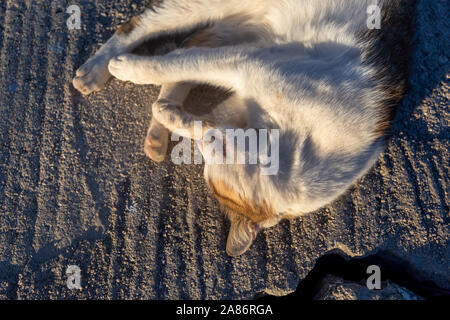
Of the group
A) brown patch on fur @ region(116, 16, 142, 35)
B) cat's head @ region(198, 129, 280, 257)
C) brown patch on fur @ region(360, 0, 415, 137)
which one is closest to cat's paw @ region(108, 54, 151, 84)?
brown patch on fur @ region(116, 16, 142, 35)

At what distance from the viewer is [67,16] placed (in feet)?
8.21

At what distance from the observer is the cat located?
1901mm

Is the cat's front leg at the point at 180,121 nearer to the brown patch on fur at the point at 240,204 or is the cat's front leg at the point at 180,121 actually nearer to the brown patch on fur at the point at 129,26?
the brown patch on fur at the point at 240,204

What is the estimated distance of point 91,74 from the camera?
2.33 meters

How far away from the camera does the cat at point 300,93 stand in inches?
74.9

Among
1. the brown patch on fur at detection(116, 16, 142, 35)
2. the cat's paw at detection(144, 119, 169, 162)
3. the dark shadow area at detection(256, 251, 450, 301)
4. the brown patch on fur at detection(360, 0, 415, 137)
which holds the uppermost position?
the brown patch on fur at detection(116, 16, 142, 35)

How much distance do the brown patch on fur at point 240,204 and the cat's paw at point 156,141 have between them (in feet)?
1.59

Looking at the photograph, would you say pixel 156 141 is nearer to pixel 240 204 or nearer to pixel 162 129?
pixel 162 129

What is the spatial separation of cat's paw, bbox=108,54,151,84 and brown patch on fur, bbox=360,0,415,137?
4.63ft

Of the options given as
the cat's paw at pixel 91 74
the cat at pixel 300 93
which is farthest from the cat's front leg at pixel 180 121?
the cat's paw at pixel 91 74

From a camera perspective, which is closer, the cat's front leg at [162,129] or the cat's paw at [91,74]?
the cat's front leg at [162,129]

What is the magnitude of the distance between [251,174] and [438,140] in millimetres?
1494

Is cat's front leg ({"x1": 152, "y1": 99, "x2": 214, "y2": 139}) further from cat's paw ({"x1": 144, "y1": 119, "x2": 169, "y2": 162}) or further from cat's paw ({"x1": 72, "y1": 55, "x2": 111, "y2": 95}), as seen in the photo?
cat's paw ({"x1": 72, "y1": 55, "x2": 111, "y2": 95})

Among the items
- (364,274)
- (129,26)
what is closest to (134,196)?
(129,26)
